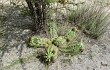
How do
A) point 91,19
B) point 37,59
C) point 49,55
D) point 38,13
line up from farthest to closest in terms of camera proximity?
1. point 91,19
2. point 38,13
3. point 37,59
4. point 49,55

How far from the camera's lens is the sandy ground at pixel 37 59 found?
2.69 meters

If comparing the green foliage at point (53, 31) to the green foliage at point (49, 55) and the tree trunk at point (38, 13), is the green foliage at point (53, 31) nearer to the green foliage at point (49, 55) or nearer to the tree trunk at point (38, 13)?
the tree trunk at point (38, 13)

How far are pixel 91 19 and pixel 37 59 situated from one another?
0.84 meters

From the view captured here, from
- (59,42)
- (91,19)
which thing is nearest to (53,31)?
(59,42)

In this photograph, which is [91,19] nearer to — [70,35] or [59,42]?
[70,35]

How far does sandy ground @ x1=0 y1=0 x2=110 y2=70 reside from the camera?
2688mm

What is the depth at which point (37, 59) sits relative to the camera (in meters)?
2.74

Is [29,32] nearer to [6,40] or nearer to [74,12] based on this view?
[6,40]

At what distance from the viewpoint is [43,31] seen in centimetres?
303

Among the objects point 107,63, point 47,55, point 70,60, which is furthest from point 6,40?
point 107,63

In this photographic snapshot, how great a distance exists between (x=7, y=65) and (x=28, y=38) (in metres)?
0.44

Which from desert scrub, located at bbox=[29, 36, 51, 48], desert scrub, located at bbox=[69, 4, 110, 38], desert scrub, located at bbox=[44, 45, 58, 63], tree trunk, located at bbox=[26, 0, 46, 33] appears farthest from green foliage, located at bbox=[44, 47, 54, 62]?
desert scrub, located at bbox=[69, 4, 110, 38]

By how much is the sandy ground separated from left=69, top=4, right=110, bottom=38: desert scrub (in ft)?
0.31

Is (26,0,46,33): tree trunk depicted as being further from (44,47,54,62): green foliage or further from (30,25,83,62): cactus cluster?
(44,47,54,62): green foliage
